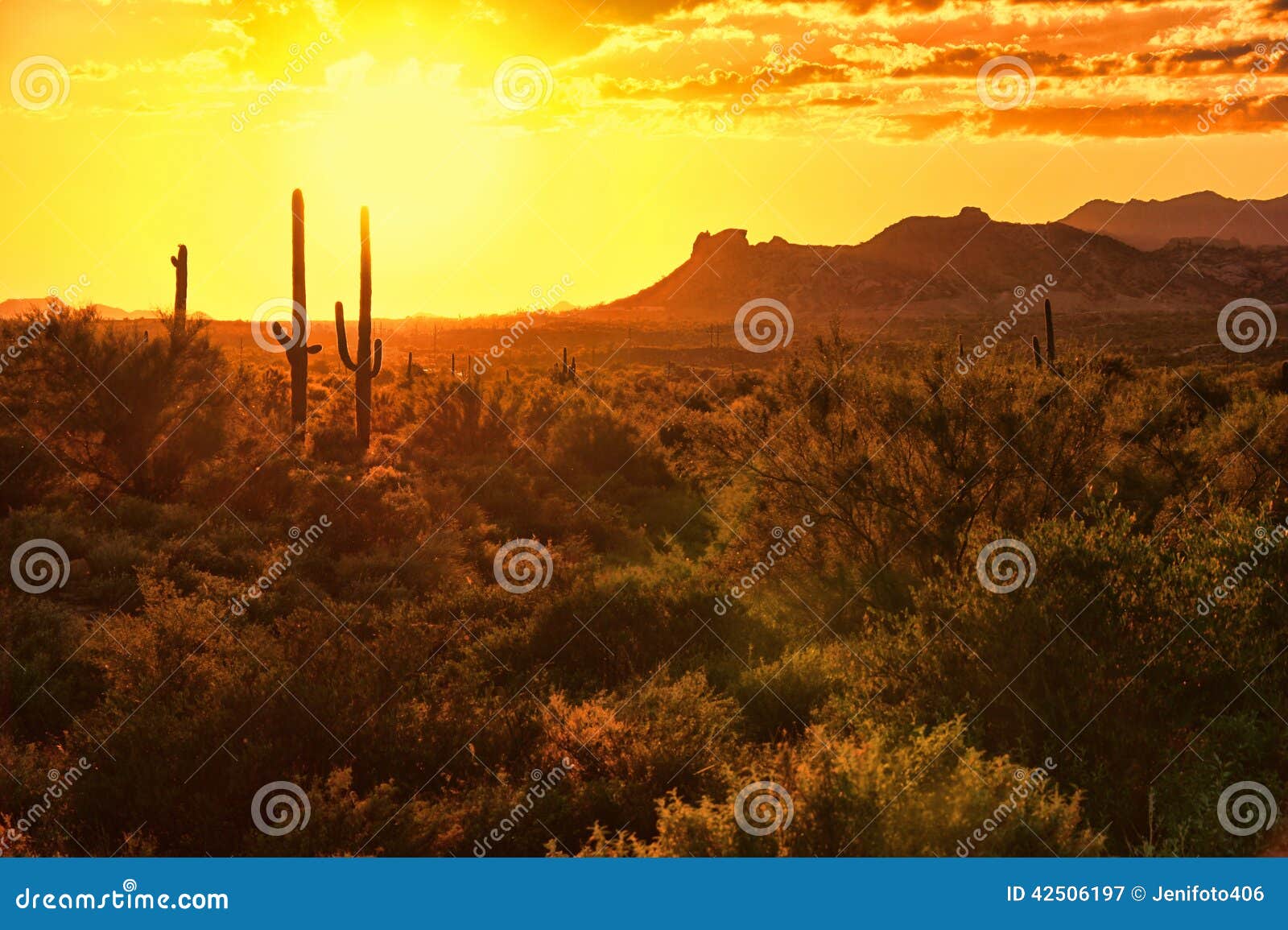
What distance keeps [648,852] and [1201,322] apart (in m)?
100

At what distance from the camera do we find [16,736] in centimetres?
943

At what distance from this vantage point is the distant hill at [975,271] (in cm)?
15325

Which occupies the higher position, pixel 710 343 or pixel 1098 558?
pixel 710 343

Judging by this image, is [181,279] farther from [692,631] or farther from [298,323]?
[692,631]

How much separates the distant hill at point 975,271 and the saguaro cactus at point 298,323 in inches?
5061

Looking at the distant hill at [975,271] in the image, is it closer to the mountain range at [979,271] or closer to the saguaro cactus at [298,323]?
the mountain range at [979,271]

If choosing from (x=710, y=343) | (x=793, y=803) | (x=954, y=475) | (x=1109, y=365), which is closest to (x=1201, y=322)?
(x=710, y=343)

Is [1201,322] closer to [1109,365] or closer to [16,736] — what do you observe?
[1109,365]

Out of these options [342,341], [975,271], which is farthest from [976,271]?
[342,341]

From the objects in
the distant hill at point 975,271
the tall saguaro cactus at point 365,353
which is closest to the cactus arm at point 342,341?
the tall saguaro cactus at point 365,353

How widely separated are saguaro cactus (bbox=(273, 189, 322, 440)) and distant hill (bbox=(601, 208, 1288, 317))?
422 ft

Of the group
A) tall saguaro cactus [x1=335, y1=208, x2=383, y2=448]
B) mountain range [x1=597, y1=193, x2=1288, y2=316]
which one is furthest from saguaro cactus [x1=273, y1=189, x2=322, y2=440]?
mountain range [x1=597, y1=193, x2=1288, y2=316]

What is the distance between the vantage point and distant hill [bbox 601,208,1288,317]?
153250mm

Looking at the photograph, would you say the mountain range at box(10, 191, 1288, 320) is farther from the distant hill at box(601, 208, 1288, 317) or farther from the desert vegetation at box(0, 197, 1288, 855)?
the desert vegetation at box(0, 197, 1288, 855)
